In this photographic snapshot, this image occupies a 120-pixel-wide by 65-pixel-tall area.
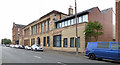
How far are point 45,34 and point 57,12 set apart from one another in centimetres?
823

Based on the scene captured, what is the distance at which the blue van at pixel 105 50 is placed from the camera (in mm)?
10907

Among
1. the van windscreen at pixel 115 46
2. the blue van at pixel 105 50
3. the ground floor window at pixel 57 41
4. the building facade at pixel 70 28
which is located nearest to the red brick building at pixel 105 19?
the building facade at pixel 70 28

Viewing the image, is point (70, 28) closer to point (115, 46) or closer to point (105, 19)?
point (105, 19)

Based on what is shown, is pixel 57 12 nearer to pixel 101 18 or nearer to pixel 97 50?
pixel 101 18

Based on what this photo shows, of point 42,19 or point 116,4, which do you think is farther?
point 42,19

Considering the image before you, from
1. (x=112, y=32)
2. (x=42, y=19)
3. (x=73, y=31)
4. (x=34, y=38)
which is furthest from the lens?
(x=34, y=38)

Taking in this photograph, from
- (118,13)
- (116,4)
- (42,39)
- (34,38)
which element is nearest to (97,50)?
(118,13)

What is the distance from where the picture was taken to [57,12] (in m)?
33.7

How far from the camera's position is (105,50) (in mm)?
11750

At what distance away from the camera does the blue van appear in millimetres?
10907

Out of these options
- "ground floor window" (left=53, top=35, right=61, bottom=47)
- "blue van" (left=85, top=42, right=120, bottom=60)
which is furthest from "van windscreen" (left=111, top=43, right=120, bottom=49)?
"ground floor window" (left=53, top=35, right=61, bottom=47)

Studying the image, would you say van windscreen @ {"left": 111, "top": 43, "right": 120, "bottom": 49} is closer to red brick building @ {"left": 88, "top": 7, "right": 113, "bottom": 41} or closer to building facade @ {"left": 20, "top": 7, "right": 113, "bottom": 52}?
building facade @ {"left": 20, "top": 7, "right": 113, "bottom": 52}

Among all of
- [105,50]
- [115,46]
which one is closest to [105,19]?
[105,50]

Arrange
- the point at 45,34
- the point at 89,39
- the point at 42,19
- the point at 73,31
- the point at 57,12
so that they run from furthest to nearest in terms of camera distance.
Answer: the point at 42,19
the point at 45,34
the point at 57,12
the point at 73,31
the point at 89,39
